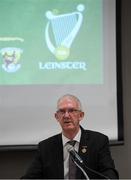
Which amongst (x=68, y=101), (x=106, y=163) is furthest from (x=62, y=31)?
(x=106, y=163)

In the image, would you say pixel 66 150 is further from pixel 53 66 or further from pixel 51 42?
pixel 51 42

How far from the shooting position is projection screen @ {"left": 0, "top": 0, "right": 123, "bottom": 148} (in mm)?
3045

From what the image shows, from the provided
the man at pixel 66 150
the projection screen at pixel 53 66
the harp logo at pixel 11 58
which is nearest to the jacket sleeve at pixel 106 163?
the man at pixel 66 150

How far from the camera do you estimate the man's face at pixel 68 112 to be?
221 cm

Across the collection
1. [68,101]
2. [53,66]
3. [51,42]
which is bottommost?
[68,101]

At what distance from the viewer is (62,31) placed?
10.2 ft

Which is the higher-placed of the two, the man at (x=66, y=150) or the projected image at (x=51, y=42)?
the projected image at (x=51, y=42)

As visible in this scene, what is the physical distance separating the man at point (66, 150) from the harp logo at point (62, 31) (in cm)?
90

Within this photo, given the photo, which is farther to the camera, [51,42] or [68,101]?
[51,42]

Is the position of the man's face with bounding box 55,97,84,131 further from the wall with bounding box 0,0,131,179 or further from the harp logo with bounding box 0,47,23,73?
the wall with bounding box 0,0,131,179

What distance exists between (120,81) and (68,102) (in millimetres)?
1024

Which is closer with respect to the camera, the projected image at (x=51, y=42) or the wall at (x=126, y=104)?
the projected image at (x=51, y=42)

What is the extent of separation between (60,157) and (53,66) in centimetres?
98

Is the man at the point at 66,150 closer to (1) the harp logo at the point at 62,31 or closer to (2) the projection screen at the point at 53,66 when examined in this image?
(2) the projection screen at the point at 53,66
